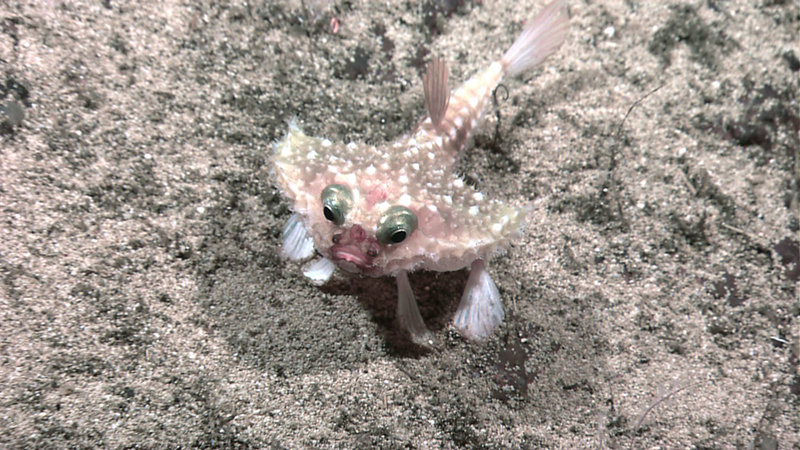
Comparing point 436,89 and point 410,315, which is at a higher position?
point 436,89

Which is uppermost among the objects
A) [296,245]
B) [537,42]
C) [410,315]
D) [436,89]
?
[537,42]

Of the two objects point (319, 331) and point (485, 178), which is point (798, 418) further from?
point (319, 331)

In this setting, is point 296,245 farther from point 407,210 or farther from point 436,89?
point 436,89

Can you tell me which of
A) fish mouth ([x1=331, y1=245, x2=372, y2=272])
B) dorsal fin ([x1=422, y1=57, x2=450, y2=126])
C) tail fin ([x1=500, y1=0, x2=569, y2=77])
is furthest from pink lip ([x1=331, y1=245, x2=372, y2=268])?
tail fin ([x1=500, y1=0, x2=569, y2=77])

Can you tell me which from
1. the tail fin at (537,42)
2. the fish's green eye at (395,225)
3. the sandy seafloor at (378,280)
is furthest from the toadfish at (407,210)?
the tail fin at (537,42)

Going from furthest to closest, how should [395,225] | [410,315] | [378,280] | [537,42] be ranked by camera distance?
1. [537,42]
2. [378,280]
3. [410,315]
4. [395,225]

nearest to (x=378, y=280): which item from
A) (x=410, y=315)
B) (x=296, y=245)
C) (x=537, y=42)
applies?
(x=410, y=315)
